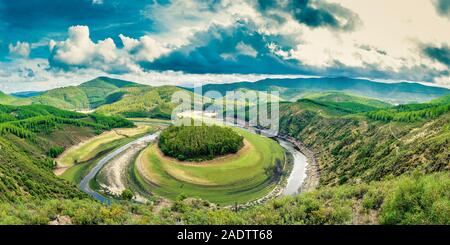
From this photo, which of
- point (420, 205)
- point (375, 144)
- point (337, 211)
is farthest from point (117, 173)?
point (420, 205)

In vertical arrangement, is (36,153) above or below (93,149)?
above

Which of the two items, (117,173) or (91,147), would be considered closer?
(117,173)

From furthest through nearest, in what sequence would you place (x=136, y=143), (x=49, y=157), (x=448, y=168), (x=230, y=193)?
(x=136, y=143) → (x=49, y=157) → (x=230, y=193) → (x=448, y=168)

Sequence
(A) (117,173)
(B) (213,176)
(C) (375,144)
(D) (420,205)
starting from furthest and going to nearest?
(C) (375,144) < (A) (117,173) < (B) (213,176) < (D) (420,205)

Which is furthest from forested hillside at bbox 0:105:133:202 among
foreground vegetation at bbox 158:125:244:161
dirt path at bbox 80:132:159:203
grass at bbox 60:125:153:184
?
foreground vegetation at bbox 158:125:244:161

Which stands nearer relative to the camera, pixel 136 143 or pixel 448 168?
pixel 448 168

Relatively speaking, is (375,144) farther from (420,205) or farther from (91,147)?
(91,147)
